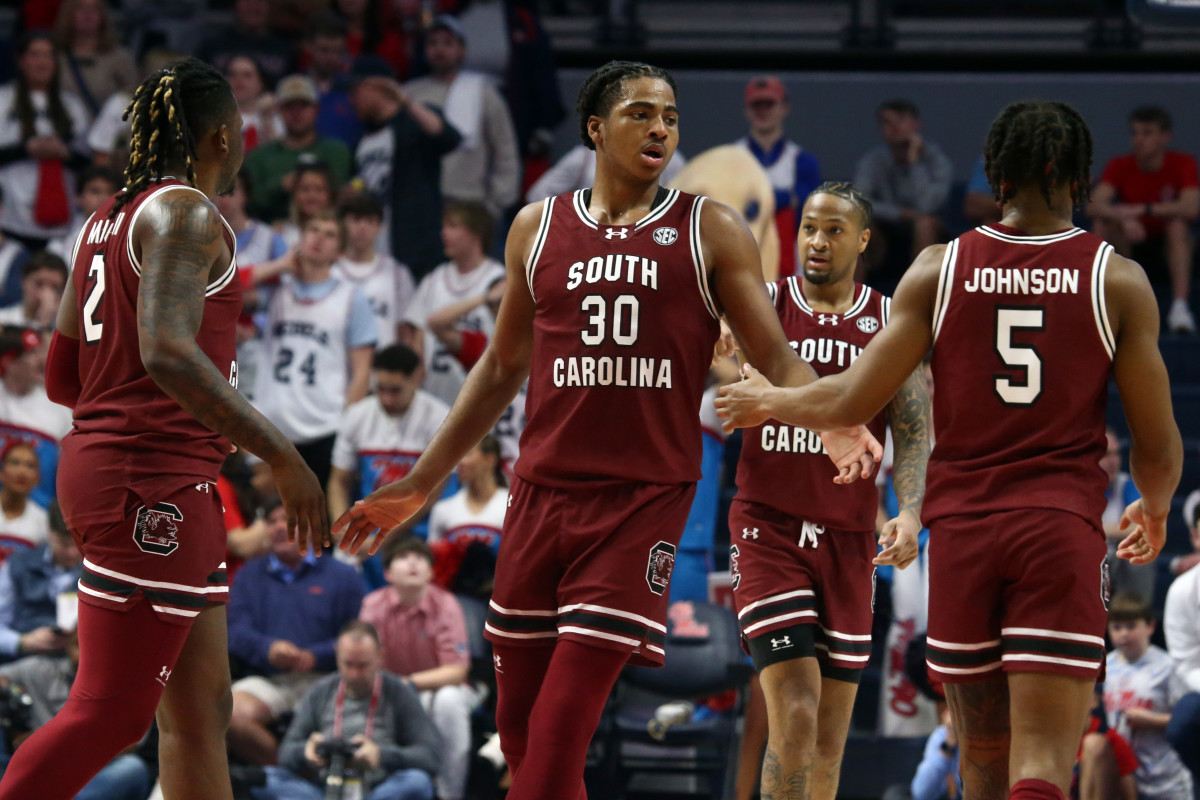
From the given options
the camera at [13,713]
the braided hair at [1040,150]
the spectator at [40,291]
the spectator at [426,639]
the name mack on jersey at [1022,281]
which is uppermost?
the spectator at [40,291]

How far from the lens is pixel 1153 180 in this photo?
11195mm

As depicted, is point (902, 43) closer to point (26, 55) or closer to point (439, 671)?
point (26, 55)

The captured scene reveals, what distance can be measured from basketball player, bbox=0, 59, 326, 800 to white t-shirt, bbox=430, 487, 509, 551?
4.39m

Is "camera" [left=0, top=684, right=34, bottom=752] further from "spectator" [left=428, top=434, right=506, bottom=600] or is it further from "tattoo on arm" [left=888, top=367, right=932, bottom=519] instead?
"tattoo on arm" [left=888, top=367, right=932, bottom=519]

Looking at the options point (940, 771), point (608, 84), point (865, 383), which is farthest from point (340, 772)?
point (608, 84)

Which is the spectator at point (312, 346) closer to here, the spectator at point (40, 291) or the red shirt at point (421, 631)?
the spectator at point (40, 291)

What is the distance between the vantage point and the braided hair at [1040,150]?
431 centimetres

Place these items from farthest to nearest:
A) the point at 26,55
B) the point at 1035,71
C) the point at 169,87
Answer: the point at 1035,71, the point at 26,55, the point at 169,87

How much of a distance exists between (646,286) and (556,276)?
10.9 inches

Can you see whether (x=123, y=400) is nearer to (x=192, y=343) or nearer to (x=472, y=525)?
(x=192, y=343)

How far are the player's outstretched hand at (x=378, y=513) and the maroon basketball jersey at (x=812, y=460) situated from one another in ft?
4.65

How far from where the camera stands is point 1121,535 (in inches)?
342

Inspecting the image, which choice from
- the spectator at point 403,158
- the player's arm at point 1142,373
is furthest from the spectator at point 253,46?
the player's arm at point 1142,373

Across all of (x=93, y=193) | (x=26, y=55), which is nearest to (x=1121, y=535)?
(x=93, y=193)
